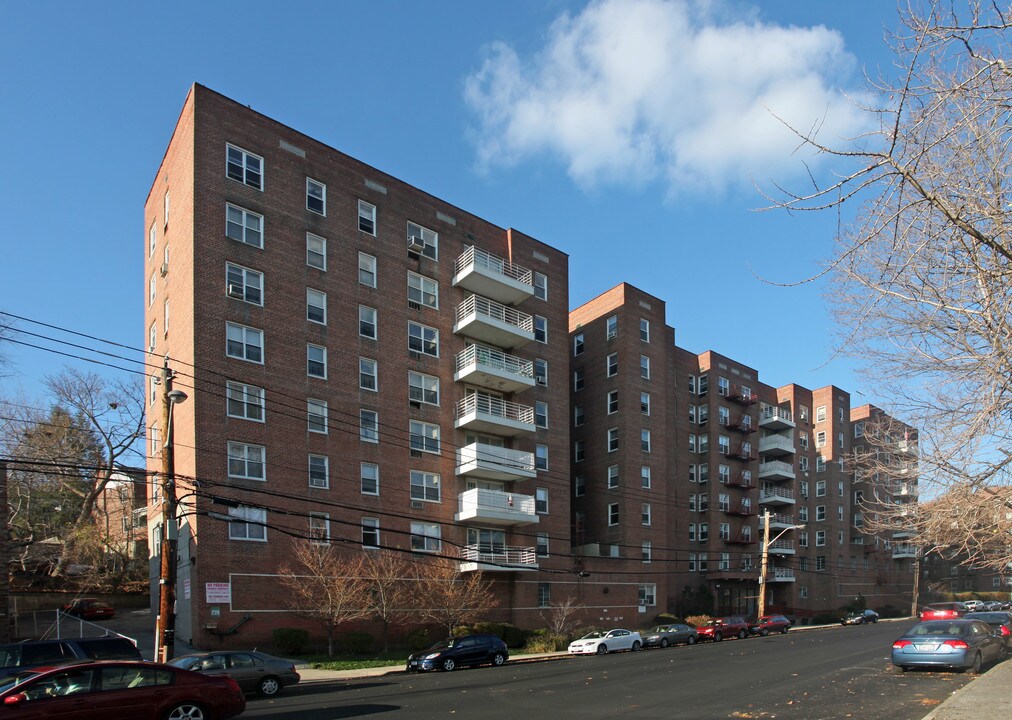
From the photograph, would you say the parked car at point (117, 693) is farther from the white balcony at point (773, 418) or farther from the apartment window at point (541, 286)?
the white balcony at point (773, 418)

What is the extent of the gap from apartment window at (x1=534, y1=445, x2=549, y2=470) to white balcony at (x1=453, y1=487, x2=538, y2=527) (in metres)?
3.97

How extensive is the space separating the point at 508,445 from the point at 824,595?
166 ft

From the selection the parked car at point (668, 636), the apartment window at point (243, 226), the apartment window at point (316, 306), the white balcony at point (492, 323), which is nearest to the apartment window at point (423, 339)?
the white balcony at point (492, 323)

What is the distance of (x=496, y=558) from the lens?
41.8 meters

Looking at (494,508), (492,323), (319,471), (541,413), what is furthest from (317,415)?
(541,413)

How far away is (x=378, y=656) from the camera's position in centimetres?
3406

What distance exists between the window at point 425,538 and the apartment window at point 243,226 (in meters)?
15.4

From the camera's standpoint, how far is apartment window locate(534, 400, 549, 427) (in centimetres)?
4794

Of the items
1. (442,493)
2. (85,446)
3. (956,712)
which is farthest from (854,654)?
(85,446)

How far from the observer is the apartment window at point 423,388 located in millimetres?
40938

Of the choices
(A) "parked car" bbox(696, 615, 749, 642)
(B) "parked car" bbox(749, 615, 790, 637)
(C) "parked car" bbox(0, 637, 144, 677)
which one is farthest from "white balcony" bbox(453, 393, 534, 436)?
(C) "parked car" bbox(0, 637, 144, 677)

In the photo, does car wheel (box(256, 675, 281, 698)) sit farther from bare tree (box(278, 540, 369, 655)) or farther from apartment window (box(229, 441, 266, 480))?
apartment window (box(229, 441, 266, 480))

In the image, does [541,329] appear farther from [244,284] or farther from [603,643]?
[244,284]

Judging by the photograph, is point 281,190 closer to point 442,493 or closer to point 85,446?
point 442,493
